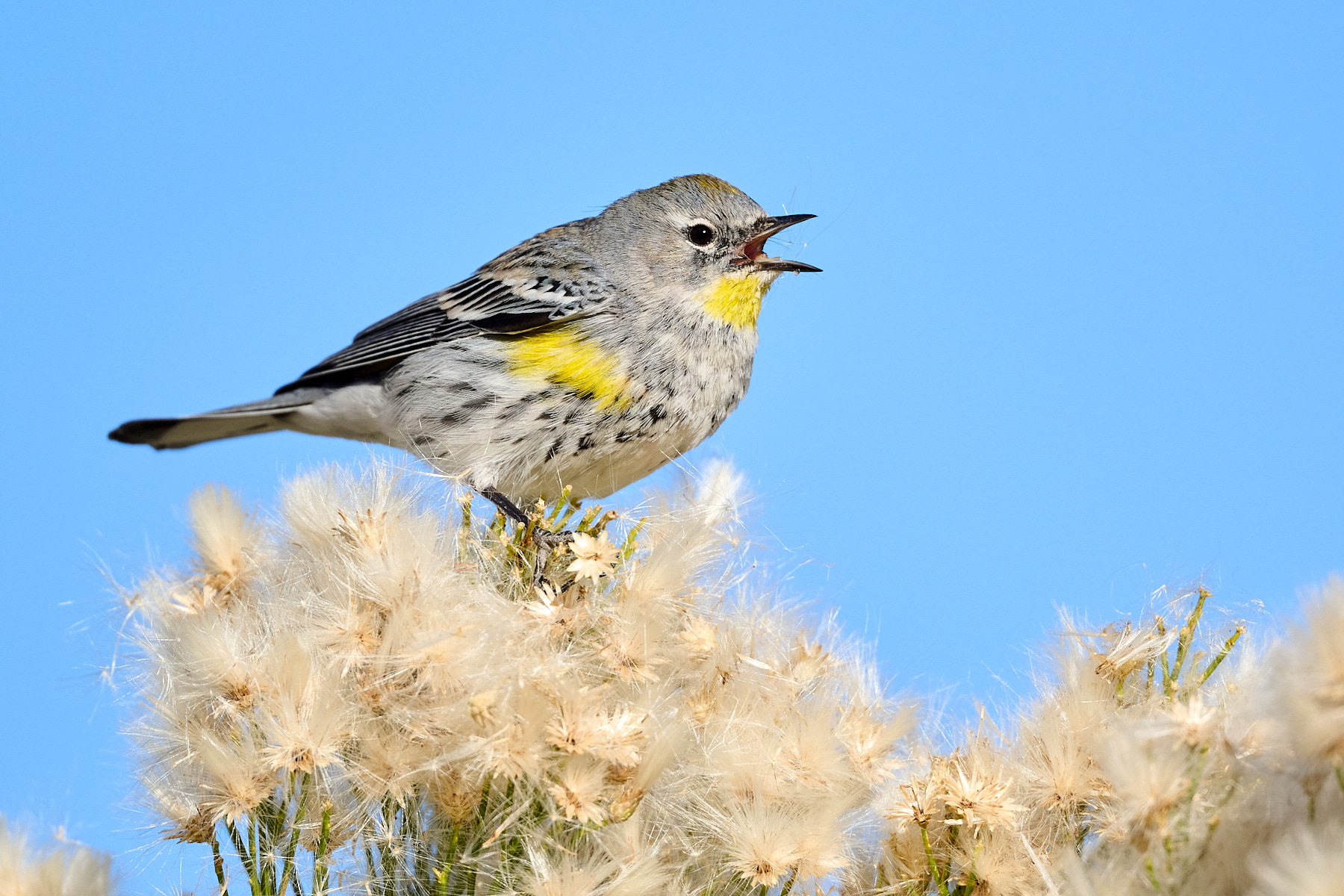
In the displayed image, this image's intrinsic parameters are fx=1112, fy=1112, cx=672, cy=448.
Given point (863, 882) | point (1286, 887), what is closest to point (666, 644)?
point (863, 882)

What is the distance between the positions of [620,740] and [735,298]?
2.84 m

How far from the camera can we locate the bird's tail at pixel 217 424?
173 inches

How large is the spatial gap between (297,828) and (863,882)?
1.18 metres

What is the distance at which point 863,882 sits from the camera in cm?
237

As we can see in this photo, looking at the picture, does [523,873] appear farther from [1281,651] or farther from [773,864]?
[1281,651]

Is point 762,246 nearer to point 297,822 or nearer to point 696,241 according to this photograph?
point 696,241

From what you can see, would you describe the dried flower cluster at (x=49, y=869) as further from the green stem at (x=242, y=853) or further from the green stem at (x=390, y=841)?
the green stem at (x=390, y=841)

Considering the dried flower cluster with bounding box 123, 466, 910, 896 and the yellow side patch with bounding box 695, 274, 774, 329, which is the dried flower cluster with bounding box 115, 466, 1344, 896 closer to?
the dried flower cluster with bounding box 123, 466, 910, 896

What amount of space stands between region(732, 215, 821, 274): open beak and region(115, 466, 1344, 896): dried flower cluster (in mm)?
2173

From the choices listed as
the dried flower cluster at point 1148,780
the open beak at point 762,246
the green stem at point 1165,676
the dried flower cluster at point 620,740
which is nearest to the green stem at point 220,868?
the dried flower cluster at point 620,740

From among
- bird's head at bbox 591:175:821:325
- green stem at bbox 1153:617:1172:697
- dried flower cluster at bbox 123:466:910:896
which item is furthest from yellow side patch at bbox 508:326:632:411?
green stem at bbox 1153:617:1172:697

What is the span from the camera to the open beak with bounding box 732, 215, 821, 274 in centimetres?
455

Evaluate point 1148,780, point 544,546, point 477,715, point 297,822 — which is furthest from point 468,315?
point 1148,780

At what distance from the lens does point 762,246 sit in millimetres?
4727
